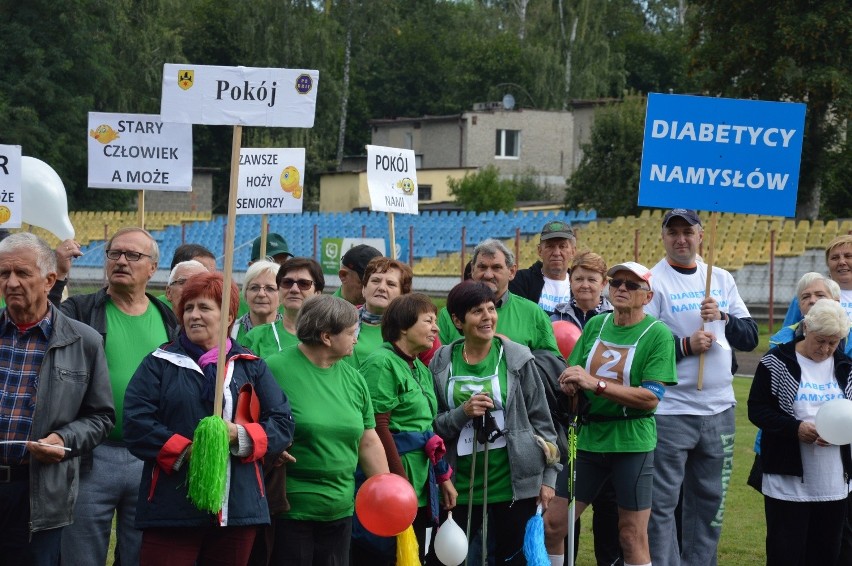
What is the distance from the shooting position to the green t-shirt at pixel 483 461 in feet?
20.6

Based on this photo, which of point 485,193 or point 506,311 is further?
point 485,193

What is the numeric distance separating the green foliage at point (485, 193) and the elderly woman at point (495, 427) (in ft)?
139

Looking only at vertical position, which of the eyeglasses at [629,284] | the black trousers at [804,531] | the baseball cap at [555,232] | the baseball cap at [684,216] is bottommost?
the black trousers at [804,531]

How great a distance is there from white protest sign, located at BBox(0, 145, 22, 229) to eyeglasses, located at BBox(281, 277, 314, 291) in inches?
94.2

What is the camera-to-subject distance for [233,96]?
593cm

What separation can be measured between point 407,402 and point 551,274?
99.7 inches

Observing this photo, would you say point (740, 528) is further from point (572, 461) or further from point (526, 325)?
point (526, 325)

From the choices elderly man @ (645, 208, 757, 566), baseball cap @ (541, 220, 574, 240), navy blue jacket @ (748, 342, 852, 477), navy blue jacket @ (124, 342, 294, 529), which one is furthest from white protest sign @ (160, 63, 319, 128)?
navy blue jacket @ (748, 342, 852, 477)

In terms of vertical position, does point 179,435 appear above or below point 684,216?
below

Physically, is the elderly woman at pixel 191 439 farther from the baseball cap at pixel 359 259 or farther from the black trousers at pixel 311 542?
the baseball cap at pixel 359 259

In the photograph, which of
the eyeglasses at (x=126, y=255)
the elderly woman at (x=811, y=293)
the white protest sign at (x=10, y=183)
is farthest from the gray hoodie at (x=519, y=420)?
the white protest sign at (x=10, y=183)

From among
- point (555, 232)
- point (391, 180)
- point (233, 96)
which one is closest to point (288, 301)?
point (233, 96)

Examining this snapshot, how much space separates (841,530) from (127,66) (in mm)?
57234

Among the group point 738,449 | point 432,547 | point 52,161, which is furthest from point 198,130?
point 432,547
